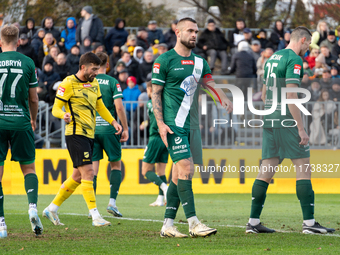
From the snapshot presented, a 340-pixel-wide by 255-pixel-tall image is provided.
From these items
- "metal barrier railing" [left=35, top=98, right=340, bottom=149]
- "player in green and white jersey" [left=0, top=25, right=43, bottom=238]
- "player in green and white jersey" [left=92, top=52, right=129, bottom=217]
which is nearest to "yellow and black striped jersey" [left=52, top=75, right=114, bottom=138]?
"player in green and white jersey" [left=0, top=25, right=43, bottom=238]

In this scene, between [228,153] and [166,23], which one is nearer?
[228,153]

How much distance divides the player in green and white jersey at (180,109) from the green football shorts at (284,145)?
0.77 m

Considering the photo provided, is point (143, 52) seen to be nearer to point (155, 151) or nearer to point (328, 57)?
point (328, 57)

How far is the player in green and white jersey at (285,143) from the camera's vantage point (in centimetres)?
637

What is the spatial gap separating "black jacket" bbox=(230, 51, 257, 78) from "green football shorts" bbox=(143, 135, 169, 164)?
24.0 feet

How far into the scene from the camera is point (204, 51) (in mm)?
19047

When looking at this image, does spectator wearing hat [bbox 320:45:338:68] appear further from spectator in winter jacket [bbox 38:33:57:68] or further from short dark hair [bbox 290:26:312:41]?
short dark hair [bbox 290:26:312:41]

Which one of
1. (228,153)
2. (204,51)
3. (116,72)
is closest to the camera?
(228,153)

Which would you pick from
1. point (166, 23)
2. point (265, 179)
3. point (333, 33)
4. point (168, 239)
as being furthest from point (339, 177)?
point (166, 23)

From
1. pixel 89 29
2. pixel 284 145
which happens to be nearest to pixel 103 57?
pixel 284 145

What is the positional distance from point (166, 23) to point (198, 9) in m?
2.45

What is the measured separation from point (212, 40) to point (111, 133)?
11.0 m

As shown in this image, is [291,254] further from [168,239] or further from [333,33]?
[333,33]

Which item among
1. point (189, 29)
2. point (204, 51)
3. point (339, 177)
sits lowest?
point (339, 177)
